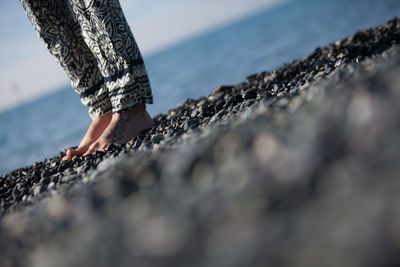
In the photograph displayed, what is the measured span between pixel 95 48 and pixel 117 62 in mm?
225

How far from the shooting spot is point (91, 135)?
115 inches

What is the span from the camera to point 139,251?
810 millimetres

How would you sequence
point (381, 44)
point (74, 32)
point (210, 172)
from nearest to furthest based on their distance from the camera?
point (210, 172) → point (74, 32) → point (381, 44)

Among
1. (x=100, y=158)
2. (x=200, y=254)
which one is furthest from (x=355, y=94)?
(x=100, y=158)

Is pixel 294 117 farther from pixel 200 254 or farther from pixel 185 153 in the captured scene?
pixel 200 254

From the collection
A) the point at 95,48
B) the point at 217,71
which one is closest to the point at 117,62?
the point at 95,48

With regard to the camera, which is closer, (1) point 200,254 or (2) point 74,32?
(1) point 200,254

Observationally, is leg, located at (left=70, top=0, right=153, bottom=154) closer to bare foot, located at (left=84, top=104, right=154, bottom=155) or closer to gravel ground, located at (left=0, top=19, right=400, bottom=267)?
bare foot, located at (left=84, top=104, right=154, bottom=155)

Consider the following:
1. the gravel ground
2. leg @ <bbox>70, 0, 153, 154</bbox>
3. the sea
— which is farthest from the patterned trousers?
the sea

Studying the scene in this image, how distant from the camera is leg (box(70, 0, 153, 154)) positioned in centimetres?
249

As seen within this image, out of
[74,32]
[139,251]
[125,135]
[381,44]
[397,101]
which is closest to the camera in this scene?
Result: [139,251]

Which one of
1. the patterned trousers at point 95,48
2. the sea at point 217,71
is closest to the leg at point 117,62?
the patterned trousers at point 95,48

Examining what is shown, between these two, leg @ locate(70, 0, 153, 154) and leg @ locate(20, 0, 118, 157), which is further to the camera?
leg @ locate(20, 0, 118, 157)

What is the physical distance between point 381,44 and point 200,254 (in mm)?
3262
